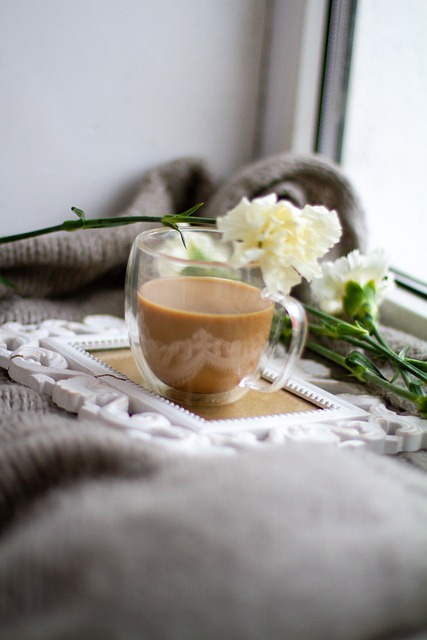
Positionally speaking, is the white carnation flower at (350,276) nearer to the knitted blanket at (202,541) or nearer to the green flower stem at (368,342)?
the green flower stem at (368,342)

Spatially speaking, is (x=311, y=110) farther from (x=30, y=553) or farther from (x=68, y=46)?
(x=30, y=553)

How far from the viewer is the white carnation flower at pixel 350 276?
2.25ft

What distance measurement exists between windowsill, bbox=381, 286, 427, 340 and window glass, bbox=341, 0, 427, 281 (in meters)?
0.05

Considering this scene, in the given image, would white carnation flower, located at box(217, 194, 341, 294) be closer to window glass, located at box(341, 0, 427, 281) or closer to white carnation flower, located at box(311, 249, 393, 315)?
white carnation flower, located at box(311, 249, 393, 315)

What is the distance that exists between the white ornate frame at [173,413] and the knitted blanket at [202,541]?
0.07m

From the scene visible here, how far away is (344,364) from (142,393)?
7.5 inches

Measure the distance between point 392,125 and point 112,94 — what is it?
331mm

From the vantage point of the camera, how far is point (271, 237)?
52cm

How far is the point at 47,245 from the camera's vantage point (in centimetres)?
80

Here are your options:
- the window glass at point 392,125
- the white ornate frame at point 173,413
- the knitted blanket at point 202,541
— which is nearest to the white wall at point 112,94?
the window glass at point 392,125

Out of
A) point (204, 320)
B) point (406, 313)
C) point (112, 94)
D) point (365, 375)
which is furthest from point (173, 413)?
point (112, 94)

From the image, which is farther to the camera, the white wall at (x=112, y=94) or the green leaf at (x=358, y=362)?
the white wall at (x=112, y=94)

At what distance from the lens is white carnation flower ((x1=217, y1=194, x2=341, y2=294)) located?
523 millimetres

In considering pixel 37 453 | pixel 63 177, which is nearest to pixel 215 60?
pixel 63 177
